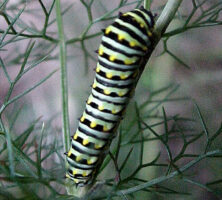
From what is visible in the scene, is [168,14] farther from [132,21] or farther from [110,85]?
[110,85]

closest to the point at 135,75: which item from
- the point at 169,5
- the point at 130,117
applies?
the point at 169,5

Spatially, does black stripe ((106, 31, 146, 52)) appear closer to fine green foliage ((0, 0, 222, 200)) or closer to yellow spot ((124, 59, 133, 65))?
yellow spot ((124, 59, 133, 65))

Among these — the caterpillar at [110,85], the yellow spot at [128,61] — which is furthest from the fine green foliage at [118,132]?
the yellow spot at [128,61]

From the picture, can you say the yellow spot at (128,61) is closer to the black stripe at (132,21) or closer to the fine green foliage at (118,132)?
the black stripe at (132,21)

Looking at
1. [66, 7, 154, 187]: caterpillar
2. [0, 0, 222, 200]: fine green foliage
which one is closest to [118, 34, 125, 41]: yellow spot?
[66, 7, 154, 187]: caterpillar

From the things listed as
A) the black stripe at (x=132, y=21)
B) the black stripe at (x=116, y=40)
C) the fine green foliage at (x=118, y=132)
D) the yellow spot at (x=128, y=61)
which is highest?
the black stripe at (x=132, y=21)

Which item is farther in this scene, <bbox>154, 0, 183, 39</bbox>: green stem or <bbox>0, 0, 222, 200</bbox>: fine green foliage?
<bbox>0, 0, 222, 200</bbox>: fine green foliage

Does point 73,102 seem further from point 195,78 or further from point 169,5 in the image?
point 169,5

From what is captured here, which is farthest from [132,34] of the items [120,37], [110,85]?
[110,85]

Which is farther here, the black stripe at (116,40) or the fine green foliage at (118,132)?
the fine green foliage at (118,132)
